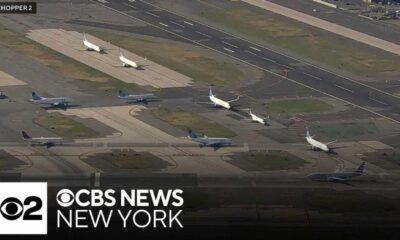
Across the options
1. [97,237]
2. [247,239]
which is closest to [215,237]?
[247,239]

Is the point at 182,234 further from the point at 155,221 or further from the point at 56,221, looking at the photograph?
the point at 56,221

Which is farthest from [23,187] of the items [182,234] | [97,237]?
[182,234]

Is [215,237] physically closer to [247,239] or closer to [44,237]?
[247,239]

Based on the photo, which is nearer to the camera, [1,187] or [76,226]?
[1,187]
